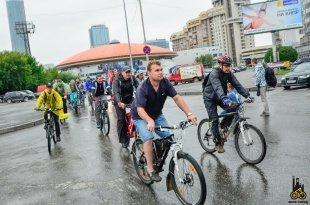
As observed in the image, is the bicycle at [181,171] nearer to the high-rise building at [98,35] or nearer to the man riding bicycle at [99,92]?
the man riding bicycle at [99,92]

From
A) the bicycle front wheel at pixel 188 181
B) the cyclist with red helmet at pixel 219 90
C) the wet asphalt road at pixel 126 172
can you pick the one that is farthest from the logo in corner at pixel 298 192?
the cyclist with red helmet at pixel 219 90

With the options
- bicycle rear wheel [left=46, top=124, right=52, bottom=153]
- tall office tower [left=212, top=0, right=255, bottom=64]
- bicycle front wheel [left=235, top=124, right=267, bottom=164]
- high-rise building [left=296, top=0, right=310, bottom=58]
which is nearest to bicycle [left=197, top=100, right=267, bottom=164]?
bicycle front wheel [left=235, top=124, right=267, bottom=164]

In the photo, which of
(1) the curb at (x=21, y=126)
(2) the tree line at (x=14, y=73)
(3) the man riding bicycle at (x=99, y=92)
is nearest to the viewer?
(3) the man riding bicycle at (x=99, y=92)

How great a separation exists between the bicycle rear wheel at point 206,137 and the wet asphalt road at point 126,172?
175 millimetres

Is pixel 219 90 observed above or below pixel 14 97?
above

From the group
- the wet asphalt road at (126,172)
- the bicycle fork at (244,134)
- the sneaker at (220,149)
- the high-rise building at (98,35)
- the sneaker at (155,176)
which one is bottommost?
the wet asphalt road at (126,172)

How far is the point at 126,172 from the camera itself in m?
6.44

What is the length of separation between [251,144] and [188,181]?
6.70 ft

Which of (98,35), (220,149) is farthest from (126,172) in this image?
(98,35)

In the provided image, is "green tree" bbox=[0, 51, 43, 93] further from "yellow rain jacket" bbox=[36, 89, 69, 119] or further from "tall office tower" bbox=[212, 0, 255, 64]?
"tall office tower" bbox=[212, 0, 255, 64]

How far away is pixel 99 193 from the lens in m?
5.39

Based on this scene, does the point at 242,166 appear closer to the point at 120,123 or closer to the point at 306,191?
the point at 306,191

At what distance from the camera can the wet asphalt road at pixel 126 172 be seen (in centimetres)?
494

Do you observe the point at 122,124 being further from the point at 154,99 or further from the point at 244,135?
the point at 154,99
